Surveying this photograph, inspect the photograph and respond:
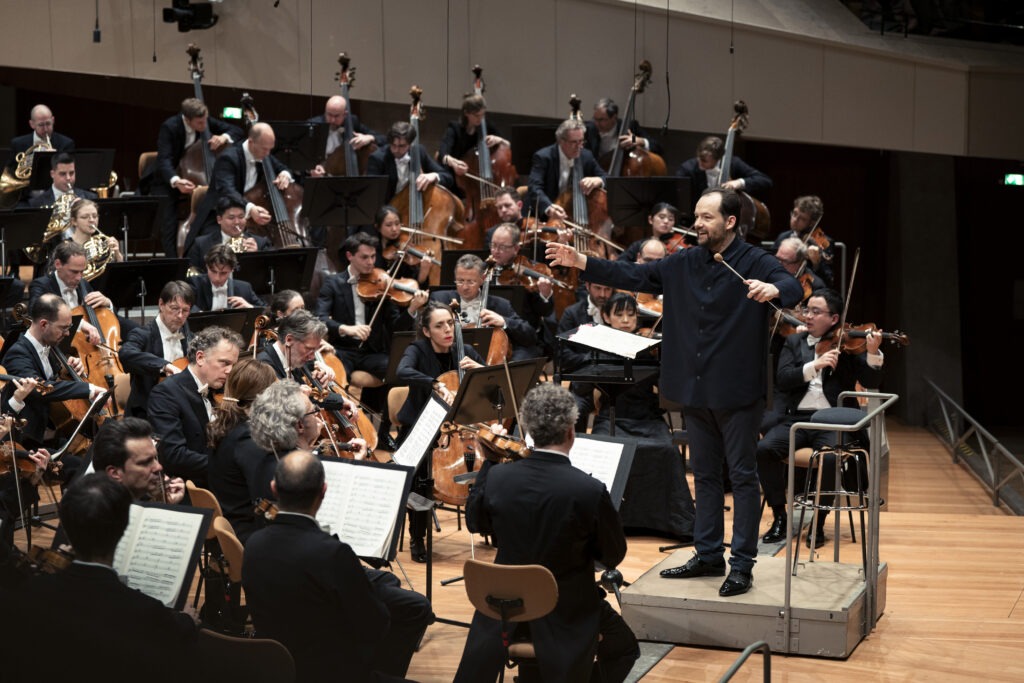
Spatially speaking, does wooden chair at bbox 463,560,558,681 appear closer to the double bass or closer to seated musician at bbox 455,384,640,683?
seated musician at bbox 455,384,640,683

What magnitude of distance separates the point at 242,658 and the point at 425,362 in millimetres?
3020

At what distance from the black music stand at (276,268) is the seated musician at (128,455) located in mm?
3131

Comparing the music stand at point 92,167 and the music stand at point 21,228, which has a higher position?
the music stand at point 92,167

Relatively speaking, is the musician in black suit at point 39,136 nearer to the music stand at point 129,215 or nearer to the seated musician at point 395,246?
the music stand at point 129,215

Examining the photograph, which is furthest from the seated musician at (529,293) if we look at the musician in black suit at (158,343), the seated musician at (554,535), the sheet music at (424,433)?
the seated musician at (554,535)

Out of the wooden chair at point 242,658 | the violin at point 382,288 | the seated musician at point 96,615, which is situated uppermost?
the violin at point 382,288

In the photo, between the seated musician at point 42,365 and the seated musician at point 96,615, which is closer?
the seated musician at point 96,615

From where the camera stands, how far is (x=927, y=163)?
11.3 metres

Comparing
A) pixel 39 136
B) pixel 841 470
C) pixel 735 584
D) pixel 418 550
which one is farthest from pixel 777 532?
pixel 39 136

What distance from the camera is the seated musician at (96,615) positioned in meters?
2.66

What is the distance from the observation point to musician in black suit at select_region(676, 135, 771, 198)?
8.48 meters

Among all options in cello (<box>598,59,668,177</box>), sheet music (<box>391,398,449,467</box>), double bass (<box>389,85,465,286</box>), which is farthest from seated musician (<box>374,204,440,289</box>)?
sheet music (<box>391,398,449,467</box>)

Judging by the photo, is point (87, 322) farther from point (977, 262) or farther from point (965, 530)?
point (977, 262)

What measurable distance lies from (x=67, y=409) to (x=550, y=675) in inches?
123
